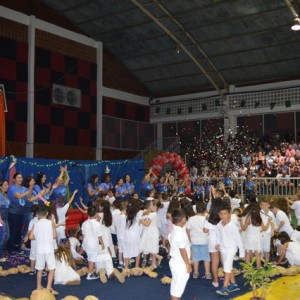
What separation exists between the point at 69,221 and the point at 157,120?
42.4 ft

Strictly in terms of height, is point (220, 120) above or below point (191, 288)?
above

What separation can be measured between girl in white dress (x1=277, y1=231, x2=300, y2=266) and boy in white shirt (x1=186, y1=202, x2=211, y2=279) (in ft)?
5.27

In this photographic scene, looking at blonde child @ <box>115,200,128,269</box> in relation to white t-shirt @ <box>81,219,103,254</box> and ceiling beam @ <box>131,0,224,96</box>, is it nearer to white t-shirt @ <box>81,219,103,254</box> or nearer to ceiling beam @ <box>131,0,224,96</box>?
white t-shirt @ <box>81,219,103,254</box>

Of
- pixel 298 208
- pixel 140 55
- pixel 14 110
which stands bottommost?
pixel 298 208

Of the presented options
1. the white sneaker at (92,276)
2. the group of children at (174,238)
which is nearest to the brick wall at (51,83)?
the group of children at (174,238)

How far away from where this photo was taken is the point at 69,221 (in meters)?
11.6

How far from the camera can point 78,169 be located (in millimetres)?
12562

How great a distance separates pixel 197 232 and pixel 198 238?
0.11m

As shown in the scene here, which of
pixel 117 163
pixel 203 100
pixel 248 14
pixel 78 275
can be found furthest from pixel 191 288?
pixel 203 100

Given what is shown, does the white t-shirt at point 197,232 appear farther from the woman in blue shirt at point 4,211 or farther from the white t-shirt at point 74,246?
the woman in blue shirt at point 4,211

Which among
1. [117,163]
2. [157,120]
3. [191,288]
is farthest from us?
[157,120]

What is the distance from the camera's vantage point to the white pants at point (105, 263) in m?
7.05

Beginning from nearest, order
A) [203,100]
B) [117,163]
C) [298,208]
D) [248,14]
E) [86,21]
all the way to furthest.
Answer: [298,208], [117,163], [248,14], [86,21], [203,100]

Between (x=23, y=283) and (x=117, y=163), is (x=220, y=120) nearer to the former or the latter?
(x=117, y=163)
